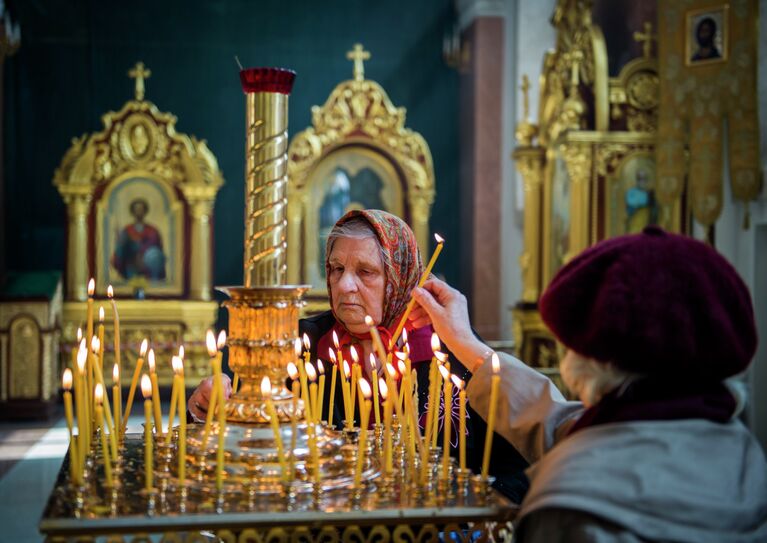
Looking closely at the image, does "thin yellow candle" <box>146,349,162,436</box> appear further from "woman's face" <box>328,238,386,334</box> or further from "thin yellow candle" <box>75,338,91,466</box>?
"woman's face" <box>328,238,386,334</box>

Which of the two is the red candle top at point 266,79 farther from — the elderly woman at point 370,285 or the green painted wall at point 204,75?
the green painted wall at point 204,75

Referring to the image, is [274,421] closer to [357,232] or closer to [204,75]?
[357,232]

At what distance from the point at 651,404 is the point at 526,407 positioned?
0.38 meters

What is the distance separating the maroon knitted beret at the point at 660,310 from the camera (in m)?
1.56

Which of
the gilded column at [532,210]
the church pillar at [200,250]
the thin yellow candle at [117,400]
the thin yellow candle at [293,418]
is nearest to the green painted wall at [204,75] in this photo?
the church pillar at [200,250]

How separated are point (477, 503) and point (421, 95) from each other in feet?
36.6

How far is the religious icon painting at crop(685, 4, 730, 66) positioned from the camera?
22.2 ft

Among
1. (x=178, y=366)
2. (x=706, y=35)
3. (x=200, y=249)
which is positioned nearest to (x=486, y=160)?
(x=200, y=249)

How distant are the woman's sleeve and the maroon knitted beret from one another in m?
0.31

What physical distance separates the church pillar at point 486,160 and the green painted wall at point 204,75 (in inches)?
38.4

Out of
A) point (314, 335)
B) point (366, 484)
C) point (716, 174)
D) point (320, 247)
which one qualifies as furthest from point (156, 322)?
point (366, 484)

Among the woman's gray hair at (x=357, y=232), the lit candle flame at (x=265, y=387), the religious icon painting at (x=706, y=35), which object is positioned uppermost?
the religious icon painting at (x=706, y=35)

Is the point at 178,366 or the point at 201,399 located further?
the point at 201,399

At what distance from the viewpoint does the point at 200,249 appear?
10617 millimetres
